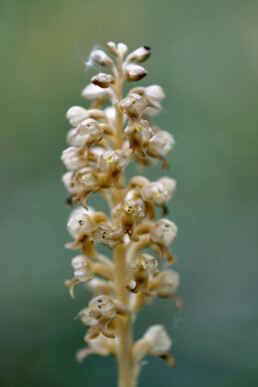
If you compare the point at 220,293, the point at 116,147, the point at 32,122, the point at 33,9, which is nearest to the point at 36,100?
the point at 32,122

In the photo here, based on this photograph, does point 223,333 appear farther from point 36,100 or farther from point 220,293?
point 36,100

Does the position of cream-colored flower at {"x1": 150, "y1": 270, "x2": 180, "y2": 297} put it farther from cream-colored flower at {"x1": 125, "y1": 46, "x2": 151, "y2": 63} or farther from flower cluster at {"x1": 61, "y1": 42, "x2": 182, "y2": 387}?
cream-colored flower at {"x1": 125, "y1": 46, "x2": 151, "y2": 63}

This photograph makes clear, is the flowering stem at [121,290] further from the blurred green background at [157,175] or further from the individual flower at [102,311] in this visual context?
the blurred green background at [157,175]

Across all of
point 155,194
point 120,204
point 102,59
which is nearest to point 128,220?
point 120,204

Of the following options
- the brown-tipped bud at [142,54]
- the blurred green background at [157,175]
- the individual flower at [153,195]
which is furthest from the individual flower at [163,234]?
the blurred green background at [157,175]

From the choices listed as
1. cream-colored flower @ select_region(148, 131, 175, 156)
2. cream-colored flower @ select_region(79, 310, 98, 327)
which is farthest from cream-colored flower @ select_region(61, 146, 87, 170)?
cream-colored flower @ select_region(79, 310, 98, 327)

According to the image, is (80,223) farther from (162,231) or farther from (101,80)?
(101,80)
